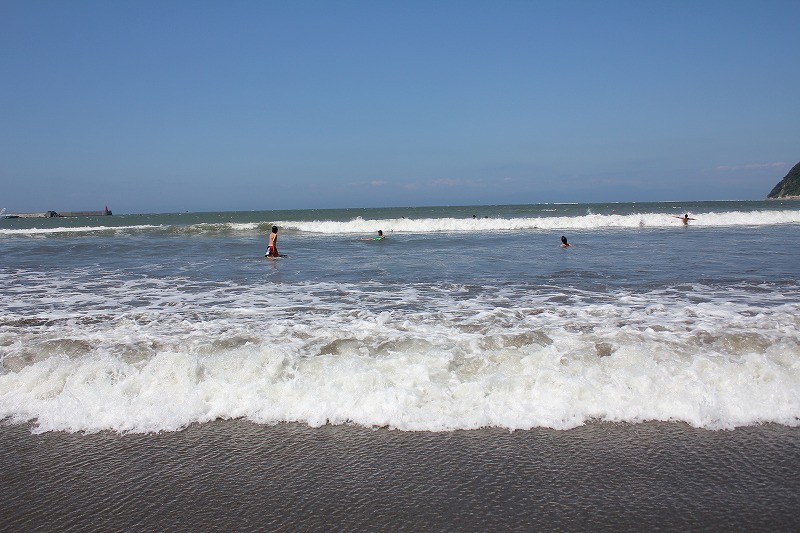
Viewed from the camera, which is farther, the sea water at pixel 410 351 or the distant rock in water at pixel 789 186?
the distant rock in water at pixel 789 186

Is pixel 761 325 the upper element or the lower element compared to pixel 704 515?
upper

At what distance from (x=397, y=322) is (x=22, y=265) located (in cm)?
1541

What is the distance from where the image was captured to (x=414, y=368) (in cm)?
505

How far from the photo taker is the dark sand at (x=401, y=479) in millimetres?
3061

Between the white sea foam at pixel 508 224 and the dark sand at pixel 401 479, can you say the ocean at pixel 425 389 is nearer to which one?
the dark sand at pixel 401 479

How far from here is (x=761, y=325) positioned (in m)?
6.50

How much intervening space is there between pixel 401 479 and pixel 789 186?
155 metres

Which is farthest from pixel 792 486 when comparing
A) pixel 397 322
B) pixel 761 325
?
pixel 397 322

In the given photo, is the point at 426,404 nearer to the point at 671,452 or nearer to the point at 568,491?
the point at 568,491

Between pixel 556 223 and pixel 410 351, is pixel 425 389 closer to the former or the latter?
pixel 410 351

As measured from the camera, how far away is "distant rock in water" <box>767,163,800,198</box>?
396 ft

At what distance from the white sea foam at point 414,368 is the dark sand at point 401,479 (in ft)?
0.75

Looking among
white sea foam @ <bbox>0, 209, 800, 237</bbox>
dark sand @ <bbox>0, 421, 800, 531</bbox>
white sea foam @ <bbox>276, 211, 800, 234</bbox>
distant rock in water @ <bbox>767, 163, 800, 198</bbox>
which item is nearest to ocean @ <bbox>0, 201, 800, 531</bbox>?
dark sand @ <bbox>0, 421, 800, 531</bbox>

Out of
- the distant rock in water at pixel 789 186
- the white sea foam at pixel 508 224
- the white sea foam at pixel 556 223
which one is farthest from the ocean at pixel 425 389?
the distant rock in water at pixel 789 186
